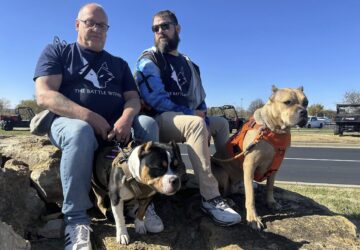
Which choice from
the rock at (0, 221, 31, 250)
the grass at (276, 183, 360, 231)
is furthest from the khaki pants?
the grass at (276, 183, 360, 231)

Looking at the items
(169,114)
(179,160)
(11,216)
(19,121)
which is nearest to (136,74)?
(169,114)

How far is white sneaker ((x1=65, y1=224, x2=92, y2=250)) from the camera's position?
3.11m

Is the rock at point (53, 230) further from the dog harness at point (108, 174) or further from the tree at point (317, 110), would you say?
the tree at point (317, 110)

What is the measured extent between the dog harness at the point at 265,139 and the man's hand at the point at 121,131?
1212mm

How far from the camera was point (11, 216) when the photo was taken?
3.47 m

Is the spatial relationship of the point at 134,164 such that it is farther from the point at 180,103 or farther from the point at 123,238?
the point at 180,103

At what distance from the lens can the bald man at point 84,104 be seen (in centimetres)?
321

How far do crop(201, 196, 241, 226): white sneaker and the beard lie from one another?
5.68ft

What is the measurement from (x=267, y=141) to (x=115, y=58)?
1730 mm

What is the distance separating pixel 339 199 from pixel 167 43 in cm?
371

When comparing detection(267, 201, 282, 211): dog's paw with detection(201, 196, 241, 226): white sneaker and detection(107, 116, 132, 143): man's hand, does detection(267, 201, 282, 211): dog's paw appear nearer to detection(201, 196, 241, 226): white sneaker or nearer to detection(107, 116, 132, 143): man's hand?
detection(201, 196, 241, 226): white sneaker

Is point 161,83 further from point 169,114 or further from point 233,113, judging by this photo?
point 233,113

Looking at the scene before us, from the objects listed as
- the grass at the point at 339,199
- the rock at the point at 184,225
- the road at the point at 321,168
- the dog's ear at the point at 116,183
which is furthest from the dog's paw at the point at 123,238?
the road at the point at 321,168

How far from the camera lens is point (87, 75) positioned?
12.2 feet
